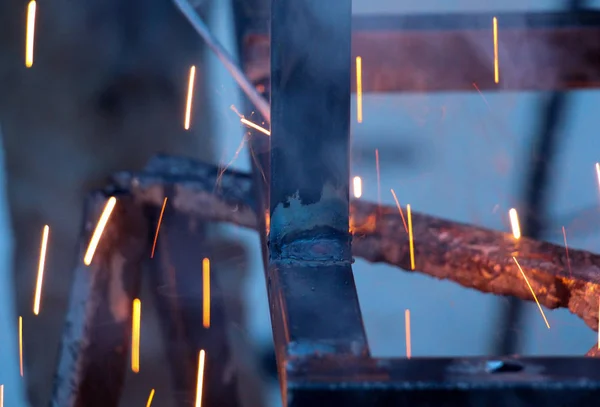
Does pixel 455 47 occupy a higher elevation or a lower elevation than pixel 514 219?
higher

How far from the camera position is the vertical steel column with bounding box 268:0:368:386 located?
852 millimetres

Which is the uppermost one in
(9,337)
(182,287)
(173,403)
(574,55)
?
(574,55)

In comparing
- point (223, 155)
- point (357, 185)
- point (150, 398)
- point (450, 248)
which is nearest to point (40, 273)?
point (150, 398)

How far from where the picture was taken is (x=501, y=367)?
613 mm

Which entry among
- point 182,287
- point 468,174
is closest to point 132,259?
point 182,287

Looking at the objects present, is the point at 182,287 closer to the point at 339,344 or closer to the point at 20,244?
the point at 20,244

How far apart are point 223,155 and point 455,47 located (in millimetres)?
886

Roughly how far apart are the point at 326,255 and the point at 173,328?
1.25 meters

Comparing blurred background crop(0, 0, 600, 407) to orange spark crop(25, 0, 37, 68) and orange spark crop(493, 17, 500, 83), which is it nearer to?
orange spark crop(25, 0, 37, 68)

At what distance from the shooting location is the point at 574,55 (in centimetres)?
151

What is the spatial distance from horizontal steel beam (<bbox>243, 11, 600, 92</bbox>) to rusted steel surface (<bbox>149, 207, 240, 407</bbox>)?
62 centimetres

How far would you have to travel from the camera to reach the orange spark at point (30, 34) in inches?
80.6

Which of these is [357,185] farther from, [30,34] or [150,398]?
[30,34]

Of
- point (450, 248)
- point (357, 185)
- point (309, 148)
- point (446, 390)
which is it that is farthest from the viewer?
point (357, 185)
